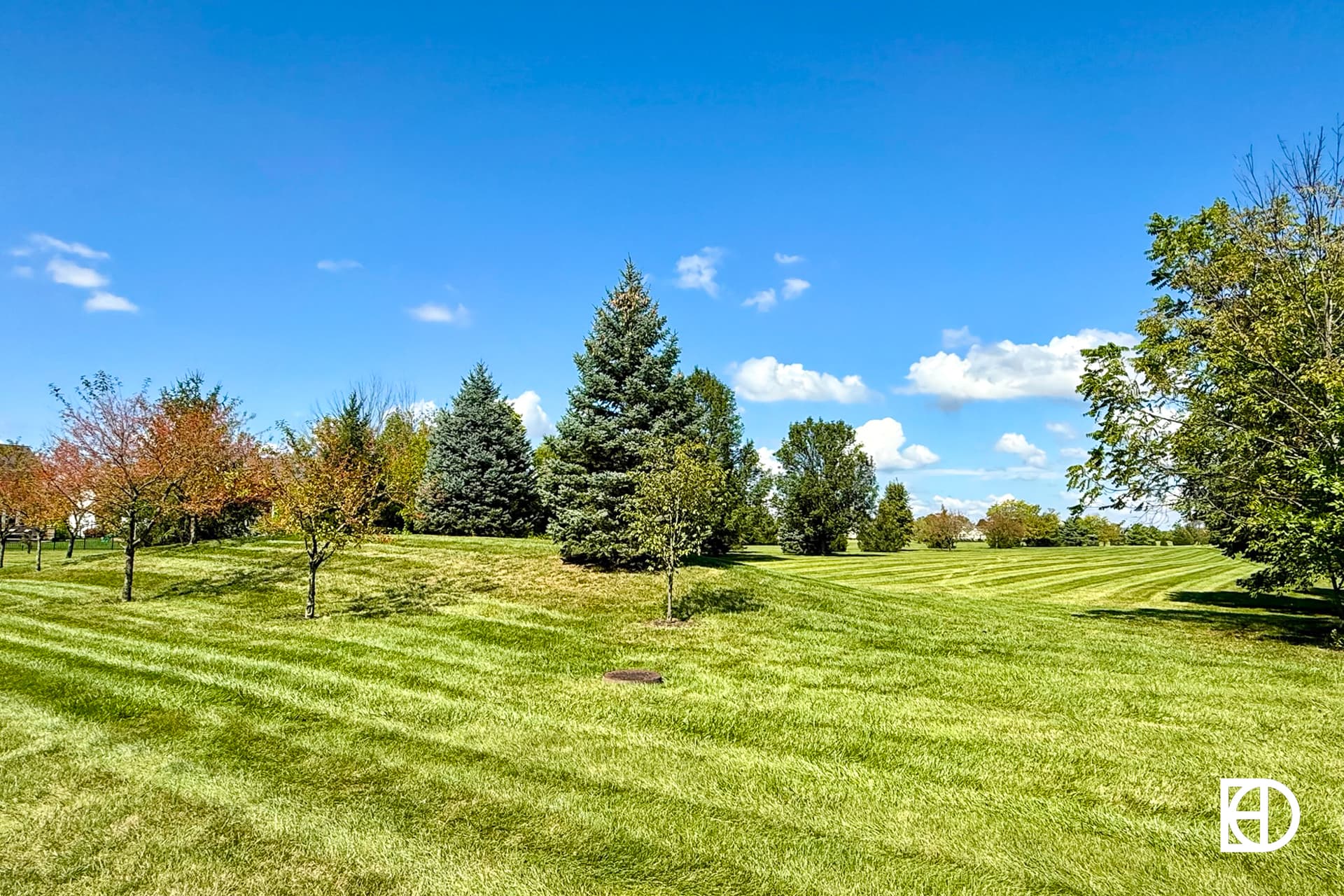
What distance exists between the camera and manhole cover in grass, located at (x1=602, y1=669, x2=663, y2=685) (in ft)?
33.0

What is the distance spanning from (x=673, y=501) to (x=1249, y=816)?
36.1ft

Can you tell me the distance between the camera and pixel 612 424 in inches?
845

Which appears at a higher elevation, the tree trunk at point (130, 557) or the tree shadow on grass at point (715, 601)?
the tree trunk at point (130, 557)

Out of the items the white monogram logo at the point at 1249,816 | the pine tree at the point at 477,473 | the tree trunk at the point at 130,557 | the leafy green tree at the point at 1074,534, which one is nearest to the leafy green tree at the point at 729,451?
the pine tree at the point at 477,473


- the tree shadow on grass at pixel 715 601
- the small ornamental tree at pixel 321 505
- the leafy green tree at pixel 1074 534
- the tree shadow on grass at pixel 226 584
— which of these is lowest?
the leafy green tree at pixel 1074 534

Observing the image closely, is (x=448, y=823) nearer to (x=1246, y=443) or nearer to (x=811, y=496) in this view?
(x=1246, y=443)

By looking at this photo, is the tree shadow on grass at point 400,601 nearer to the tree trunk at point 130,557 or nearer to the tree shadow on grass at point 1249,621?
the tree trunk at point 130,557

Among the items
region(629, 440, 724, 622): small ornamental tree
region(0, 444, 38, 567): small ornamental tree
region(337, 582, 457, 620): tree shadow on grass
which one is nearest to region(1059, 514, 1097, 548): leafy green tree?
region(629, 440, 724, 622): small ornamental tree

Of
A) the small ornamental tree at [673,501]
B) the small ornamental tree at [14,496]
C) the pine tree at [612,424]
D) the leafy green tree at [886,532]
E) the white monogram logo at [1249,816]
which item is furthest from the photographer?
the leafy green tree at [886,532]

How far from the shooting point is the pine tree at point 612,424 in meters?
21.1

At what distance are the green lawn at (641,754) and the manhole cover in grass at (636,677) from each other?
29 cm

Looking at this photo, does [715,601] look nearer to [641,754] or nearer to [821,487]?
[641,754]

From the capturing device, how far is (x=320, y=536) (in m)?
15.7

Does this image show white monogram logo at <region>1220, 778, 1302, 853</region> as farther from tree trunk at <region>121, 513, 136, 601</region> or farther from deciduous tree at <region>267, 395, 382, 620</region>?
tree trunk at <region>121, 513, 136, 601</region>
